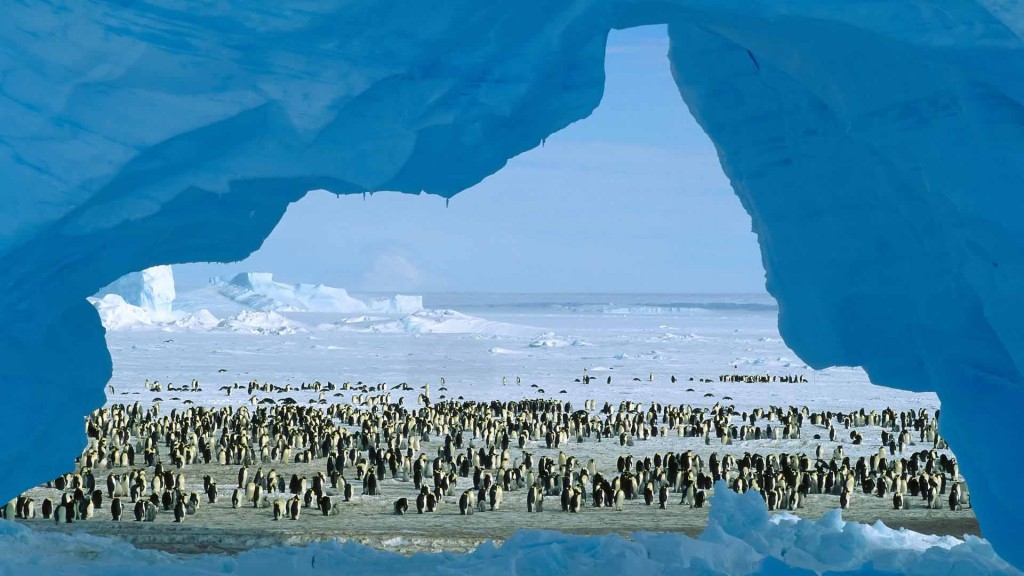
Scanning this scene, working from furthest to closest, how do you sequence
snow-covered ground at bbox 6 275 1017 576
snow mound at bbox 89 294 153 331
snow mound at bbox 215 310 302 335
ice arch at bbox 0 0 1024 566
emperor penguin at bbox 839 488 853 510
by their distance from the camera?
snow mound at bbox 215 310 302 335 < snow mound at bbox 89 294 153 331 < emperor penguin at bbox 839 488 853 510 < snow-covered ground at bbox 6 275 1017 576 < ice arch at bbox 0 0 1024 566

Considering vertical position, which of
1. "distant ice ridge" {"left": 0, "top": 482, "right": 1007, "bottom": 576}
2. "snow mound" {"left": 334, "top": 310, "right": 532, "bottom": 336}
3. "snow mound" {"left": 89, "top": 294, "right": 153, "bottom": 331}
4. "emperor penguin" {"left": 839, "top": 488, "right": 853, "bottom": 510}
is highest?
"snow mound" {"left": 89, "top": 294, "right": 153, "bottom": 331}

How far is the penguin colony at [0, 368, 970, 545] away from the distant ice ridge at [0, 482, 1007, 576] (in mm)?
3747

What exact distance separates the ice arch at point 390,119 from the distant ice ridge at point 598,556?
3.63 ft

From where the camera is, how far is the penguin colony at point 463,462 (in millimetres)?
13867

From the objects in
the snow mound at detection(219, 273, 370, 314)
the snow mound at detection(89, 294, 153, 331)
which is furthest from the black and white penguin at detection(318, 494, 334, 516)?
the snow mound at detection(219, 273, 370, 314)

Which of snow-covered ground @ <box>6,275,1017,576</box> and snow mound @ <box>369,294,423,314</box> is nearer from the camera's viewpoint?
snow-covered ground @ <box>6,275,1017,576</box>

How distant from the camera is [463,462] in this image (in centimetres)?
1684

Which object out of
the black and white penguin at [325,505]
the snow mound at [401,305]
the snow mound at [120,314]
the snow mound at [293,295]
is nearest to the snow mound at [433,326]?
the snow mound at [120,314]

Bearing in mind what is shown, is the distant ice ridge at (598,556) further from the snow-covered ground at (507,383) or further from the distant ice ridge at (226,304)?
the distant ice ridge at (226,304)

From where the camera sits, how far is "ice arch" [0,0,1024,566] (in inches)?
227

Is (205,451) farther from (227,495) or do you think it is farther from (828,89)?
(828,89)

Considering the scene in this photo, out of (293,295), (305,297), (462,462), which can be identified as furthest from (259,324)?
(462,462)

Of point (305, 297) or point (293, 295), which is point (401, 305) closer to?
point (305, 297)

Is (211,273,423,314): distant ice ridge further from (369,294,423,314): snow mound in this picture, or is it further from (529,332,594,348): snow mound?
(529,332,594,348): snow mound
